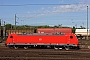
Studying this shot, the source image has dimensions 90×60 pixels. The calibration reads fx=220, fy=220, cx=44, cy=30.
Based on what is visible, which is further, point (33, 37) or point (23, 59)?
point (33, 37)

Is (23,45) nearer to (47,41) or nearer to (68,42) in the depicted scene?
(47,41)

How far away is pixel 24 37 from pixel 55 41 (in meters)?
5.10

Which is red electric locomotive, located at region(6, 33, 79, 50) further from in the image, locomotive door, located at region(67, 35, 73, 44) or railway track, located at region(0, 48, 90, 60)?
railway track, located at region(0, 48, 90, 60)

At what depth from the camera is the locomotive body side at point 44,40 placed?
34003 mm

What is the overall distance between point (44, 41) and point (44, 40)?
0.17 metres

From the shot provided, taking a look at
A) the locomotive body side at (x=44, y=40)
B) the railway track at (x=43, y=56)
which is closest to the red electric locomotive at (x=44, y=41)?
the locomotive body side at (x=44, y=40)

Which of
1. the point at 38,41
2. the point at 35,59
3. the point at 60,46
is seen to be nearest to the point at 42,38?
the point at 38,41

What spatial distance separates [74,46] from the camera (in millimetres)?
33781

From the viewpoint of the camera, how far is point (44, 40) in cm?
3478

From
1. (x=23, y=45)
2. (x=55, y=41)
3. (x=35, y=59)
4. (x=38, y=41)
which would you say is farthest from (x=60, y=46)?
(x=35, y=59)

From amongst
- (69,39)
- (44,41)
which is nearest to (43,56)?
(44,41)

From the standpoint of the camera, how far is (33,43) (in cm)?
3469

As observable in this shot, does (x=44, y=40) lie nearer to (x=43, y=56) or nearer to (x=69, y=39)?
(x=69, y=39)

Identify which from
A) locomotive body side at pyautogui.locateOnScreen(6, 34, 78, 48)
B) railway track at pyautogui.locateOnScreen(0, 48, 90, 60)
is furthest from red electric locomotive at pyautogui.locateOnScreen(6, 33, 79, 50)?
railway track at pyautogui.locateOnScreen(0, 48, 90, 60)
